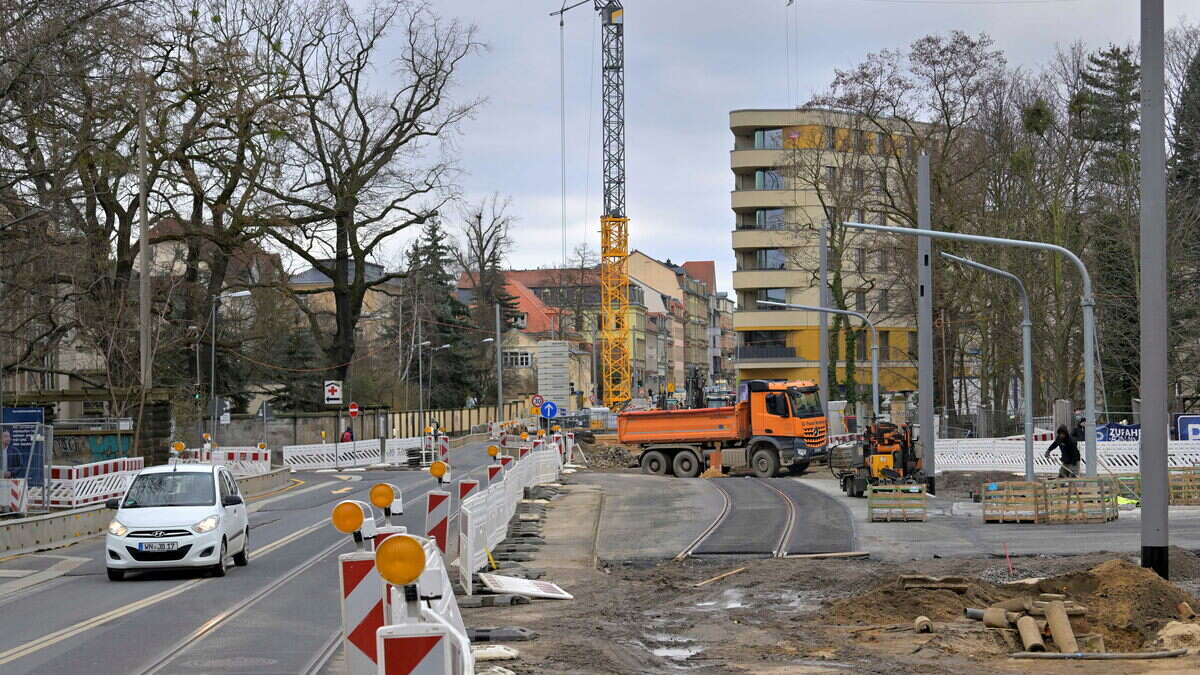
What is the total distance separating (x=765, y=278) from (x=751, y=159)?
781 cm

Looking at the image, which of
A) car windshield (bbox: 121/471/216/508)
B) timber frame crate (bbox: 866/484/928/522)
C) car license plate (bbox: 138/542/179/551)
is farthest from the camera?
timber frame crate (bbox: 866/484/928/522)

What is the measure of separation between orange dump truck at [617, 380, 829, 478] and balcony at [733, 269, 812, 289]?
142ft

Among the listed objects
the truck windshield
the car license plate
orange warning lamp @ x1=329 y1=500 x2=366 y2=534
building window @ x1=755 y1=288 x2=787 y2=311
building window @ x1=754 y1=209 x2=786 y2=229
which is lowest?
the car license plate

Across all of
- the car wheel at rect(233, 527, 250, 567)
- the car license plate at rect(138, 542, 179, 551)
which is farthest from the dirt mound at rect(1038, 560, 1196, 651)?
the car wheel at rect(233, 527, 250, 567)

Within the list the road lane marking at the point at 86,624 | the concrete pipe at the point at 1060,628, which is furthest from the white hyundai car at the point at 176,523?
the concrete pipe at the point at 1060,628

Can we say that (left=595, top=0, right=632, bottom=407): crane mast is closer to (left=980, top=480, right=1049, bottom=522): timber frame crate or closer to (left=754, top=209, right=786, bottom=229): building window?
(left=754, top=209, right=786, bottom=229): building window

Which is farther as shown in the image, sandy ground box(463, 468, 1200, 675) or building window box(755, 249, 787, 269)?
building window box(755, 249, 787, 269)

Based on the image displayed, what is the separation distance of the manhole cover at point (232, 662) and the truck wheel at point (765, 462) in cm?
3453

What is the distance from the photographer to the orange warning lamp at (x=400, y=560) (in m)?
6.12

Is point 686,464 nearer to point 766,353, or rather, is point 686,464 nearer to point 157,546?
point 157,546

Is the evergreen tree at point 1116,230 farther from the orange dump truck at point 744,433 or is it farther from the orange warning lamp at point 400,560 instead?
the orange warning lamp at point 400,560

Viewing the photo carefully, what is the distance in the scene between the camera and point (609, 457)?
59969mm

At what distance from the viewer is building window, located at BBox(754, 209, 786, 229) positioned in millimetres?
89375

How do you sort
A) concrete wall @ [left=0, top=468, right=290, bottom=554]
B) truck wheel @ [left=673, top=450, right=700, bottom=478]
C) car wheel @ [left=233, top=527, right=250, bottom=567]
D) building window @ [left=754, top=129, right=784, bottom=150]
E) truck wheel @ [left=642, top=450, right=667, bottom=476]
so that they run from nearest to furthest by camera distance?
car wheel @ [left=233, top=527, right=250, bottom=567], concrete wall @ [left=0, top=468, right=290, bottom=554], truck wheel @ [left=673, top=450, right=700, bottom=478], truck wheel @ [left=642, top=450, right=667, bottom=476], building window @ [left=754, top=129, right=784, bottom=150]
